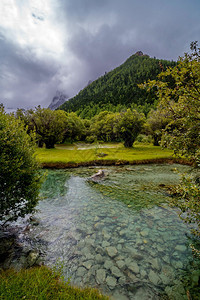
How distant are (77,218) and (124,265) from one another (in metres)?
4.65

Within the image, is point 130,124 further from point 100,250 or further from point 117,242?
point 100,250

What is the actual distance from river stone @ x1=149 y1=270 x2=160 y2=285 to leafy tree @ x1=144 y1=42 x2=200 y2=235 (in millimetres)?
2566

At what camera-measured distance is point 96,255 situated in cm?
655

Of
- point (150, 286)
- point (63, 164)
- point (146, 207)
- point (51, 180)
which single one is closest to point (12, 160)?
point (150, 286)

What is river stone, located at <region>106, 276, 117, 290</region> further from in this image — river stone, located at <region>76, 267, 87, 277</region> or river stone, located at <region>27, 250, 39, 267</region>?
river stone, located at <region>27, 250, 39, 267</region>

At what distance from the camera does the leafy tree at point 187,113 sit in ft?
16.8

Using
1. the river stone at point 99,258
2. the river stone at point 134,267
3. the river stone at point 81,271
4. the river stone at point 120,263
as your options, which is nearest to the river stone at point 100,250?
the river stone at point 99,258

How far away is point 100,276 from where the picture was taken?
550 cm

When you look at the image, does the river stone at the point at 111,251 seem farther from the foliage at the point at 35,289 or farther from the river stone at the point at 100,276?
the foliage at the point at 35,289

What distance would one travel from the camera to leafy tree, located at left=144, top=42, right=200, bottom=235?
512 centimetres

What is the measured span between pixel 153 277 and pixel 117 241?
234 cm

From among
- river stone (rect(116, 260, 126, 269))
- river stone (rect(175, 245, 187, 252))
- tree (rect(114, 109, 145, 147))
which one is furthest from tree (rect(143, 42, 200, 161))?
tree (rect(114, 109, 145, 147))

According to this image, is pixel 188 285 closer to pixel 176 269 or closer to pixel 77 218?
pixel 176 269

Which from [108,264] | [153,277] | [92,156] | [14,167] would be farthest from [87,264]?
[92,156]
